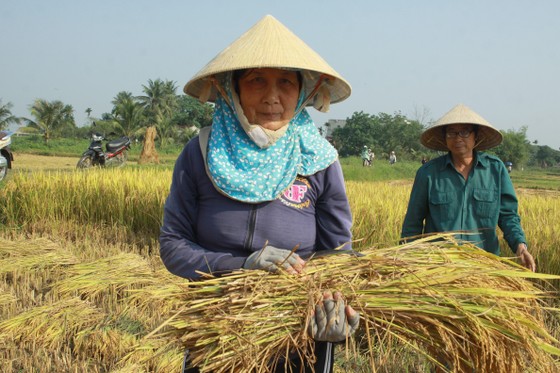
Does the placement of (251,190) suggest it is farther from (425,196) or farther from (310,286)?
(425,196)

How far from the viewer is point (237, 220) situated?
148cm

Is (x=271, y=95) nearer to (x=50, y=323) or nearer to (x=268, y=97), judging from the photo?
(x=268, y=97)

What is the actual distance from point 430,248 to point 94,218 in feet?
18.0

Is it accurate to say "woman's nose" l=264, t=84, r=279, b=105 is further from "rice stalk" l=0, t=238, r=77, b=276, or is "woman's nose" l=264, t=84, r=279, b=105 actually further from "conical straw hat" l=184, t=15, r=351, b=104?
"rice stalk" l=0, t=238, r=77, b=276

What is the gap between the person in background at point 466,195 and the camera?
2.87 metres

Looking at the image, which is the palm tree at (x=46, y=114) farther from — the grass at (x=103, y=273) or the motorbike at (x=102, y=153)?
the grass at (x=103, y=273)

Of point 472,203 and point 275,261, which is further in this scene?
point 472,203

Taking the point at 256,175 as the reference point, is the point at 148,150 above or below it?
below

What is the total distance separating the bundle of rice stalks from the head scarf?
9.2 inches

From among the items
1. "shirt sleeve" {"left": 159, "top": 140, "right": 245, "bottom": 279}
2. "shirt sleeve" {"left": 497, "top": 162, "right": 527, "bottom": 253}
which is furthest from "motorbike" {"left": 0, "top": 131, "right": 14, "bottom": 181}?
"shirt sleeve" {"left": 159, "top": 140, "right": 245, "bottom": 279}

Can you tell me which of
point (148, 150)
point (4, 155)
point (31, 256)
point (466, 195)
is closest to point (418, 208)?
point (466, 195)

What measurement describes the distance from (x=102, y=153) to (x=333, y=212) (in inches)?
463

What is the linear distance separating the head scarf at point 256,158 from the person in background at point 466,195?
1519 millimetres

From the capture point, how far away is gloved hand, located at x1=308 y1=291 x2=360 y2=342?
121 centimetres
